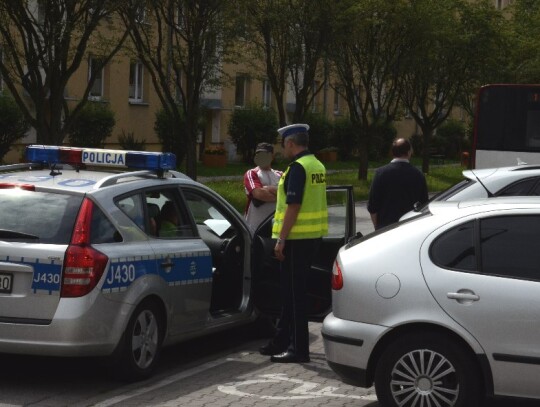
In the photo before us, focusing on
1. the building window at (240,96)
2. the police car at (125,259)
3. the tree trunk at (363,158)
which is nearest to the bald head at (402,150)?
the police car at (125,259)

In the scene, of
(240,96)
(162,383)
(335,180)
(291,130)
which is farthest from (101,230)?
(240,96)

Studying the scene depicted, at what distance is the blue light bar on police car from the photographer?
345 inches

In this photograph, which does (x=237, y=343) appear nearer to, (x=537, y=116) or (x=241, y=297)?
(x=241, y=297)

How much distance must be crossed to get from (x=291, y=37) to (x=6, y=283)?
77.1 feet

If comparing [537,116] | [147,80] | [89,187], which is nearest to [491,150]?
[537,116]

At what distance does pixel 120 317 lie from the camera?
781 centimetres

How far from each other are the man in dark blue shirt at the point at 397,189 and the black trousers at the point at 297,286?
158 cm

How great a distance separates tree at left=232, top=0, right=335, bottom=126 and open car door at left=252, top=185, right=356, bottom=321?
18611 mm

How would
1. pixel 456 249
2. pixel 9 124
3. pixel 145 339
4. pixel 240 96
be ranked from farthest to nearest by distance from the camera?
1. pixel 240 96
2. pixel 9 124
3. pixel 145 339
4. pixel 456 249

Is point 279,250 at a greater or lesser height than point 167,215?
lesser

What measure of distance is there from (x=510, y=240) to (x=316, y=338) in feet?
12.2

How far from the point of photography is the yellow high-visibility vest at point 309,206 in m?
8.98

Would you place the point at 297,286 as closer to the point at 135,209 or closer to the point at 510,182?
the point at 135,209

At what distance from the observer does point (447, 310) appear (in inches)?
267
